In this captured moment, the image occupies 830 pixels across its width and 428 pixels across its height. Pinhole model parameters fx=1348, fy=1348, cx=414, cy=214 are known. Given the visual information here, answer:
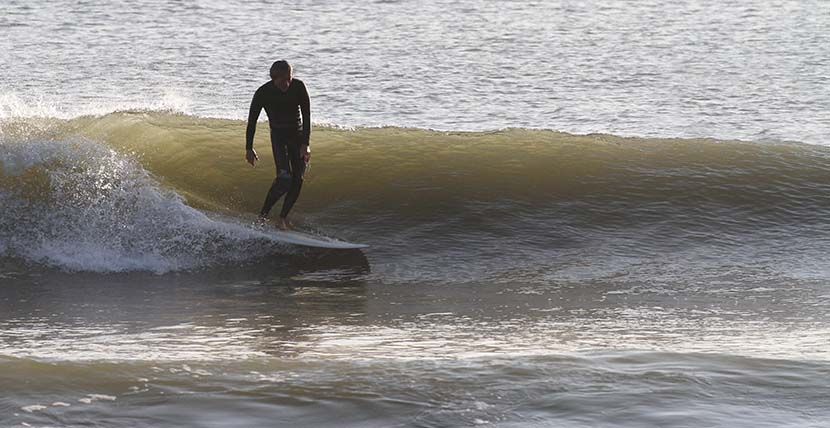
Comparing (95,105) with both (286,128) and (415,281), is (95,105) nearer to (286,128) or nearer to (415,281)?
(286,128)

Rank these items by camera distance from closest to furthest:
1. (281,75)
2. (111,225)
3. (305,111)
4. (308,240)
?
(281,75) → (305,111) → (308,240) → (111,225)

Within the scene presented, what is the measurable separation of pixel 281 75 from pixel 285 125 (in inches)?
20.2

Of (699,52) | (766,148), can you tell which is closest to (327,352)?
(766,148)

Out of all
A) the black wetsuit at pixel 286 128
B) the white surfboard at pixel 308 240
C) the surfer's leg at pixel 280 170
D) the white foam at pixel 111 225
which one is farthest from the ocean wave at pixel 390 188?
the black wetsuit at pixel 286 128

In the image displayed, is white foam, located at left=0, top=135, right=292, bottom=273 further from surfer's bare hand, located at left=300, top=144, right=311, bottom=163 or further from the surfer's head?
the surfer's head

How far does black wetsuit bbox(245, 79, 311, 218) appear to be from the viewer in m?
12.0

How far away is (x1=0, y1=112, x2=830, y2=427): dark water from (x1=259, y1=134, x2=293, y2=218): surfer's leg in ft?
1.41

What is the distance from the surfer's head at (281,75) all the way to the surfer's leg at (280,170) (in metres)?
0.50

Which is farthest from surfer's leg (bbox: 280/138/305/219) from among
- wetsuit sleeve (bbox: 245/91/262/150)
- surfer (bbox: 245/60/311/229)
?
wetsuit sleeve (bbox: 245/91/262/150)

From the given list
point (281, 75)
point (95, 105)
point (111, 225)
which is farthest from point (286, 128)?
point (95, 105)

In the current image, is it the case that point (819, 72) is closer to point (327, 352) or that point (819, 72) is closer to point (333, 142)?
point (333, 142)

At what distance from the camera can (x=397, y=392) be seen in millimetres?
7582

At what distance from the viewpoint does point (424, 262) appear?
41.3 feet

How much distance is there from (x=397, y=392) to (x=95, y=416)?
1.65 m
